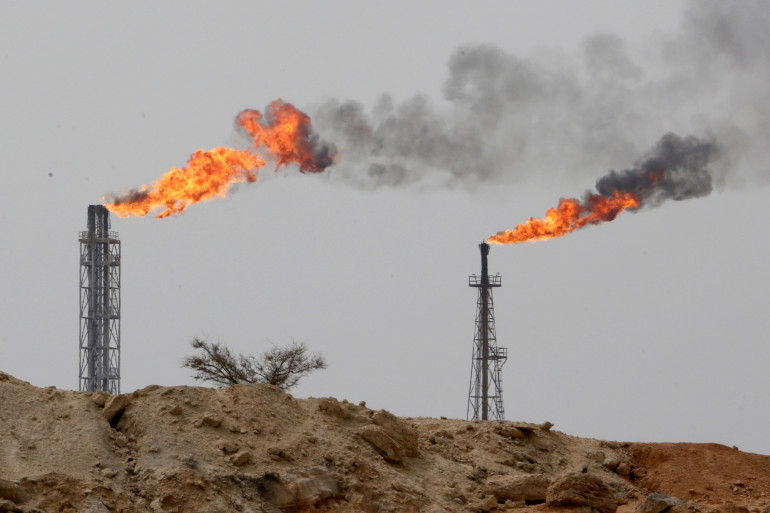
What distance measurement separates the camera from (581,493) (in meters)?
35.4

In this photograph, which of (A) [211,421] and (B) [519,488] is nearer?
(A) [211,421]

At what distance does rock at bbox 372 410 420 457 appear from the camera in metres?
37.1

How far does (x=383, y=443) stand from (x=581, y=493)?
5.41 m

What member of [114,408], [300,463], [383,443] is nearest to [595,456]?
[383,443]

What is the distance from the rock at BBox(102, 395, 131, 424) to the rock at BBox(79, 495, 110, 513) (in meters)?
4.45

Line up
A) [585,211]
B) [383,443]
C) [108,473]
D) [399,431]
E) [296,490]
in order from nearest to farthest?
[108,473] < [296,490] < [383,443] < [399,431] < [585,211]

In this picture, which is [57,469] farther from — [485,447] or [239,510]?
[485,447]

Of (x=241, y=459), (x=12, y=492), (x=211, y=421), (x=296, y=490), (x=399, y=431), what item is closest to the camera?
(x=12, y=492)

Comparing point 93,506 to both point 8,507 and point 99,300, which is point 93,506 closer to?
point 8,507

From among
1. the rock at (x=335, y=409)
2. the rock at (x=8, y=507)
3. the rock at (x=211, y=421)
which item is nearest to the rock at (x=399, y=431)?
the rock at (x=335, y=409)

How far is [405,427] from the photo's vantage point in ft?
124

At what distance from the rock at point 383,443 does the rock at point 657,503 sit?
21.3ft

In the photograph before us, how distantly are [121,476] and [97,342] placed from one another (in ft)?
150

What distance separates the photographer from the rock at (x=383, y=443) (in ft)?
119
